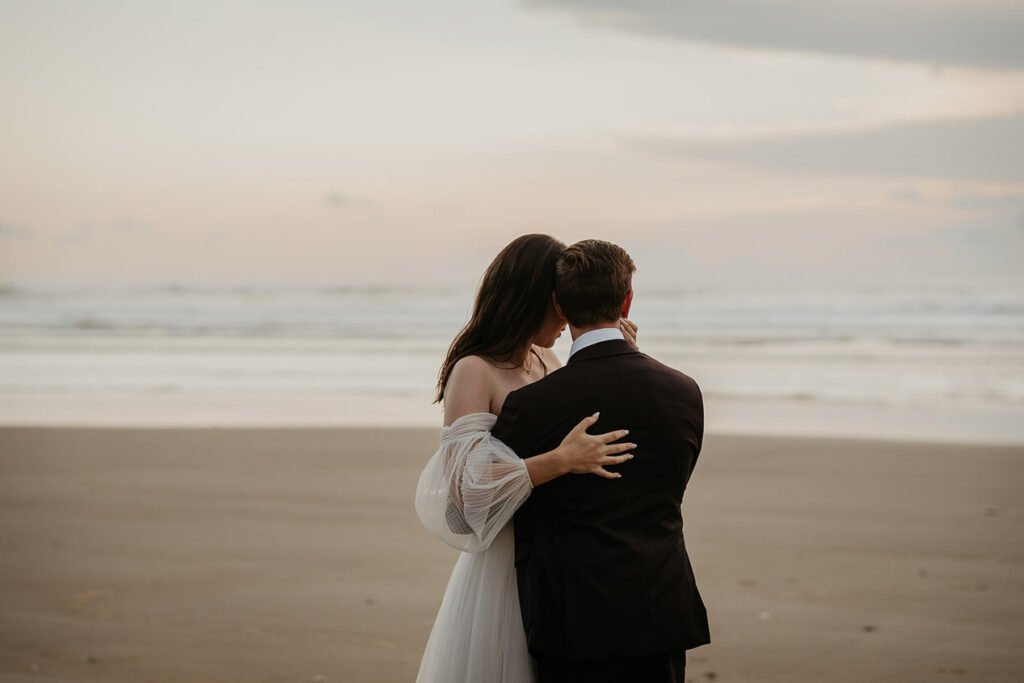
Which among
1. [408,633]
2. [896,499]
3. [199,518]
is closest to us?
[408,633]

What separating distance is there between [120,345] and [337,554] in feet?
55.8

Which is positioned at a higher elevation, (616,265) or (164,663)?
(616,265)

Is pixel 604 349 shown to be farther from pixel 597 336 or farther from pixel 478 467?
pixel 478 467

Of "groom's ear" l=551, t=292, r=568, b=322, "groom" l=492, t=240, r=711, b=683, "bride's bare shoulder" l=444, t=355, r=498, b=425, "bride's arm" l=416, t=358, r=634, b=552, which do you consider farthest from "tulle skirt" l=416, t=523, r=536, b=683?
"groom's ear" l=551, t=292, r=568, b=322

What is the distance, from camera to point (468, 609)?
2947 mm

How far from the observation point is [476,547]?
2846 mm

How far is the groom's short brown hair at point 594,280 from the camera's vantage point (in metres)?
2.53

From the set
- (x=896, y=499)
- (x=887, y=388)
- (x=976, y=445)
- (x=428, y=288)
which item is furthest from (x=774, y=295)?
(x=896, y=499)

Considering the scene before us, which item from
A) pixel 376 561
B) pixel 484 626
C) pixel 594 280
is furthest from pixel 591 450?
pixel 376 561

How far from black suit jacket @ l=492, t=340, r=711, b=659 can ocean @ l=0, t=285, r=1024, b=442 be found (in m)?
8.76

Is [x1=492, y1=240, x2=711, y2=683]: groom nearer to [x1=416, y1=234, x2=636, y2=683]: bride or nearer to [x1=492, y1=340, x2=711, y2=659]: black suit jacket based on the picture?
[x1=492, y1=340, x2=711, y2=659]: black suit jacket

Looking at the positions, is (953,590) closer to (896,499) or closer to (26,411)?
(896,499)

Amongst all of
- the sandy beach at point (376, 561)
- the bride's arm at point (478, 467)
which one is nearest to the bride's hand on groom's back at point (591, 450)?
the bride's arm at point (478, 467)

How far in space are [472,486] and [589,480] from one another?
33 centimetres
